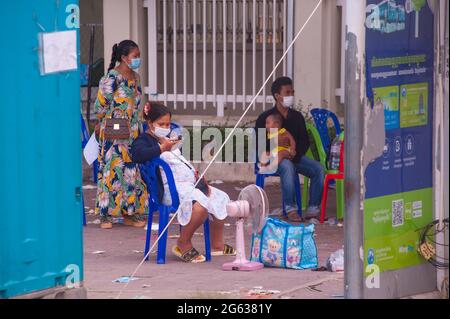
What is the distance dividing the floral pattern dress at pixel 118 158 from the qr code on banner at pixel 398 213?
3.98 metres

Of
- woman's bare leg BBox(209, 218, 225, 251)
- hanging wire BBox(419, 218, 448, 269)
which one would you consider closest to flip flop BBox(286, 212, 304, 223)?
woman's bare leg BBox(209, 218, 225, 251)

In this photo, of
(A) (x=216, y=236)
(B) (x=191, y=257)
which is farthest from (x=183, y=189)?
(A) (x=216, y=236)

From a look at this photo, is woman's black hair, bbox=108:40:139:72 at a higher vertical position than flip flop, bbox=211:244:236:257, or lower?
higher

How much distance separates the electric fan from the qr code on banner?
1718 mm

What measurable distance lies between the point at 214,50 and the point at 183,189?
449 cm

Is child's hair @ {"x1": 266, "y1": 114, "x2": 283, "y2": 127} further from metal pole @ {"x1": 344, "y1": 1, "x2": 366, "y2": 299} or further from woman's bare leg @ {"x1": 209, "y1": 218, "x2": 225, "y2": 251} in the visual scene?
metal pole @ {"x1": 344, "y1": 1, "x2": 366, "y2": 299}

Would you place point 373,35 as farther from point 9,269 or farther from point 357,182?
point 9,269

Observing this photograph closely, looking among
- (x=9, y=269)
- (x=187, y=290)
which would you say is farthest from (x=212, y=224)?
(x=9, y=269)

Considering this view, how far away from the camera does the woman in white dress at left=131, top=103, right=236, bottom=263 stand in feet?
30.0

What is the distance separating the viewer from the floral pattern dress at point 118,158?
1072 centimetres

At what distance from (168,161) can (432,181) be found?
97.8 inches

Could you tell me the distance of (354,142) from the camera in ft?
22.4

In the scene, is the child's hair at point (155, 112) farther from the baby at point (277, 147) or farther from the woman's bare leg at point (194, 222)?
the baby at point (277, 147)

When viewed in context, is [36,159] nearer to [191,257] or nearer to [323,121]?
[191,257]
